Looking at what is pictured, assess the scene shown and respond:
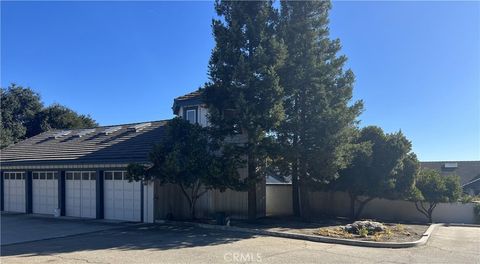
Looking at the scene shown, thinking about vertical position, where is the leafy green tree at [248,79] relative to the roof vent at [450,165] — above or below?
above

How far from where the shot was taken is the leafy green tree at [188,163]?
18250 millimetres

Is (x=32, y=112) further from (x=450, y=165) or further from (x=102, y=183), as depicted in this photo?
(x=450, y=165)

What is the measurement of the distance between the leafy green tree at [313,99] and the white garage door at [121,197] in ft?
22.1

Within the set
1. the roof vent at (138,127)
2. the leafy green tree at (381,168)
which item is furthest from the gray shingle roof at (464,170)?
the roof vent at (138,127)

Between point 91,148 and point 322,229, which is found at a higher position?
point 91,148

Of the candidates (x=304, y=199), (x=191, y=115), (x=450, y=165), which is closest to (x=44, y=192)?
(x=191, y=115)

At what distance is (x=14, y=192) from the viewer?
27.6 metres

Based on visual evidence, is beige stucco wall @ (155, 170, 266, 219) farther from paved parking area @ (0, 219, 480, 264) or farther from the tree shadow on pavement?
paved parking area @ (0, 219, 480, 264)

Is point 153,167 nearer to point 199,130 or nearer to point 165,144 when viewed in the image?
point 165,144

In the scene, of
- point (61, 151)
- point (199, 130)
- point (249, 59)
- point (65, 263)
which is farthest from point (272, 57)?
point (61, 151)

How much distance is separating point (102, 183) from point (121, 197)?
1409 mm

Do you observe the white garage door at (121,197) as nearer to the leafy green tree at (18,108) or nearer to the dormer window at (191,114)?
the dormer window at (191,114)

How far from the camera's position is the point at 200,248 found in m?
13.7

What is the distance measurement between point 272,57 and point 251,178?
16.1ft
